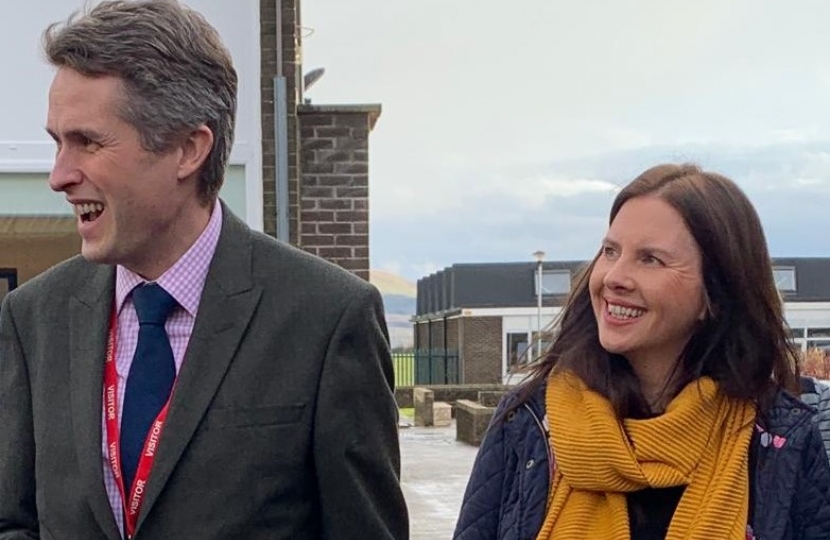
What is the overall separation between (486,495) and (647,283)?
0.55m

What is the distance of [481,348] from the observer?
1660 inches

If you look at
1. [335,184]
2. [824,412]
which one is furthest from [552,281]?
[824,412]

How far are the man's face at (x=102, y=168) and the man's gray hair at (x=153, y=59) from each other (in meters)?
0.02

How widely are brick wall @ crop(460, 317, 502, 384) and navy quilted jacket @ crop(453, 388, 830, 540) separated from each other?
1458 inches

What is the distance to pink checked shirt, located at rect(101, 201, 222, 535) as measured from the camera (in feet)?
7.00

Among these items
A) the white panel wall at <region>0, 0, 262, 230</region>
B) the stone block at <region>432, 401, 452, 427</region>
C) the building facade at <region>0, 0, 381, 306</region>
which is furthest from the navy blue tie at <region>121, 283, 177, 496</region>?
the stone block at <region>432, 401, 452, 427</region>

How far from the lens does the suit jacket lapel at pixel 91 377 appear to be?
2.01 meters

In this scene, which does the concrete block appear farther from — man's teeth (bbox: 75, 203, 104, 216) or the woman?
man's teeth (bbox: 75, 203, 104, 216)

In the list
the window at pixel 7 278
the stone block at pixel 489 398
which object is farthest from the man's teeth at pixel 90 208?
the stone block at pixel 489 398

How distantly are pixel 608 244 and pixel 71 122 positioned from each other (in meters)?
1.10

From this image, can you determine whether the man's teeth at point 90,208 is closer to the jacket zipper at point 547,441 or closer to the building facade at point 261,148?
the jacket zipper at point 547,441

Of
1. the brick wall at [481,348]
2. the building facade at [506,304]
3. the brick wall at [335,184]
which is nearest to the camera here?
the brick wall at [335,184]

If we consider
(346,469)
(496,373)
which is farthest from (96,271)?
(496,373)

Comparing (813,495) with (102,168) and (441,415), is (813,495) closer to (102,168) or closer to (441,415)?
(102,168)
